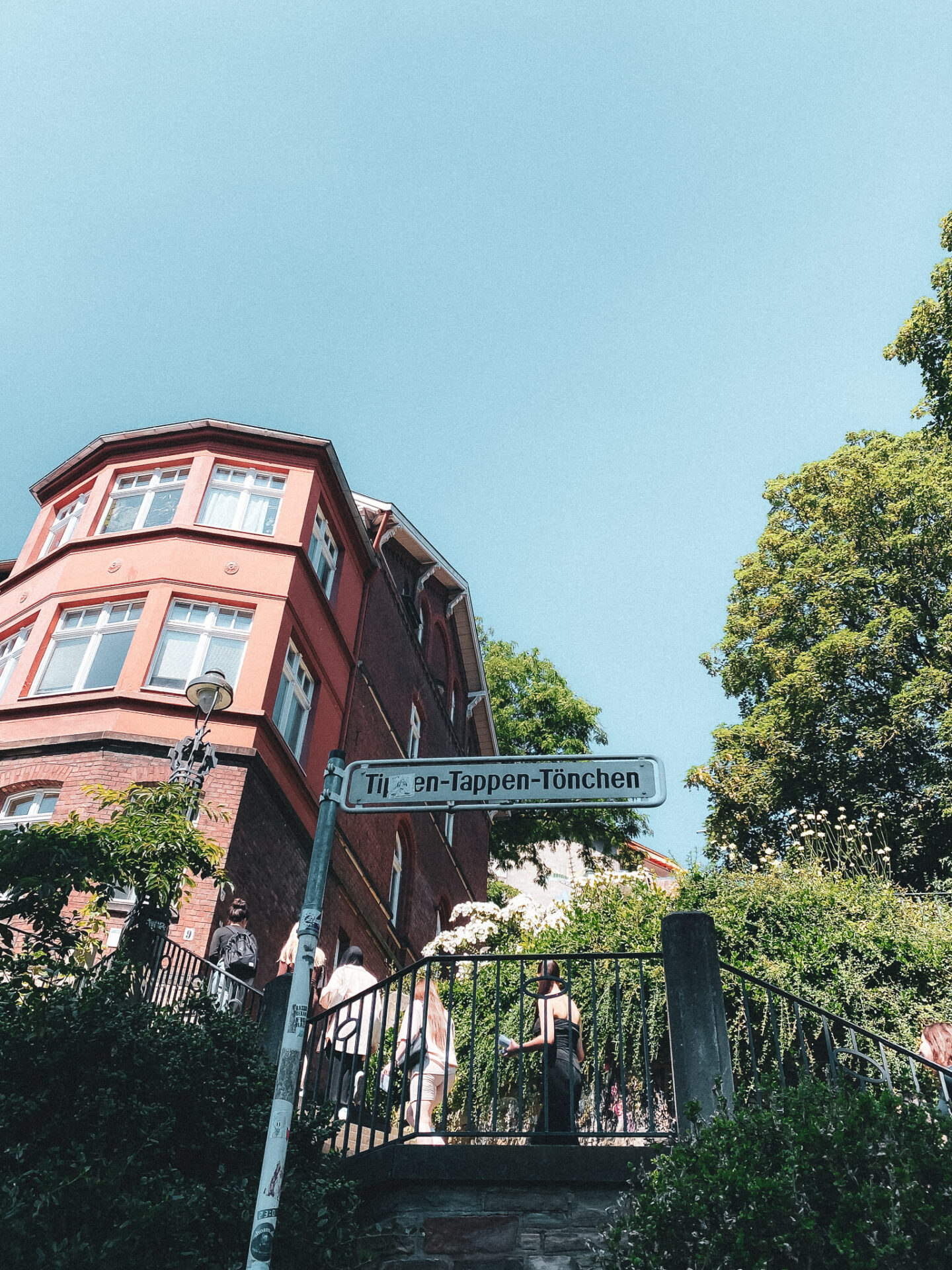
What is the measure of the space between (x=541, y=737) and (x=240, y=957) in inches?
853

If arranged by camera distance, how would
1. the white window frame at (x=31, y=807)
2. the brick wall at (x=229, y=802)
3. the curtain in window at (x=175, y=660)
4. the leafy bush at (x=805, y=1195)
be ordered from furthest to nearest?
the curtain in window at (x=175, y=660)
the white window frame at (x=31, y=807)
the brick wall at (x=229, y=802)
the leafy bush at (x=805, y=1195)

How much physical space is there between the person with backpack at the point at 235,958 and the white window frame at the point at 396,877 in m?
10.0

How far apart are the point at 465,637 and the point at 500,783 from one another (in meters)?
25.0

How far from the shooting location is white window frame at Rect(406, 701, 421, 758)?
80.4 feet

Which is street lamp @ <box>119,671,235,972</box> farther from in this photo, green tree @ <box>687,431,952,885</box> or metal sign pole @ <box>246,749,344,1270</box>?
green tree @ <box>687,431,952,885</box>

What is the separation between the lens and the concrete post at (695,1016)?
6.46 metres

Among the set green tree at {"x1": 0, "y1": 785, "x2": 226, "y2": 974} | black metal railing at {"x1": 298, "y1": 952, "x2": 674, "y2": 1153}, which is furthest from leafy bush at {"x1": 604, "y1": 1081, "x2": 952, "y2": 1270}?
green tree at {"x1": 0, "y1": 785, "x2": 226, "y2": 974}

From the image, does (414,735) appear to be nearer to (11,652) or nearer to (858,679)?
(11,652)

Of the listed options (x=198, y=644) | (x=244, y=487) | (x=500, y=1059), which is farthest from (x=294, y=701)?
(x=500, y=1059)

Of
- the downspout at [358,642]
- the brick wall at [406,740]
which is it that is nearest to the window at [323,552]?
the downspout at [358,642]

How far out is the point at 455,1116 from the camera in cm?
1075

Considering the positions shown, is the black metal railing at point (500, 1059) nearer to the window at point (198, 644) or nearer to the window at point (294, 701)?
the window at point (294, 701)

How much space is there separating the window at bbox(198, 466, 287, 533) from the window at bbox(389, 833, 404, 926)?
7.84 metres

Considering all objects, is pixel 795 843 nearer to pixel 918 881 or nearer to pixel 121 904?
pixel 918 881
